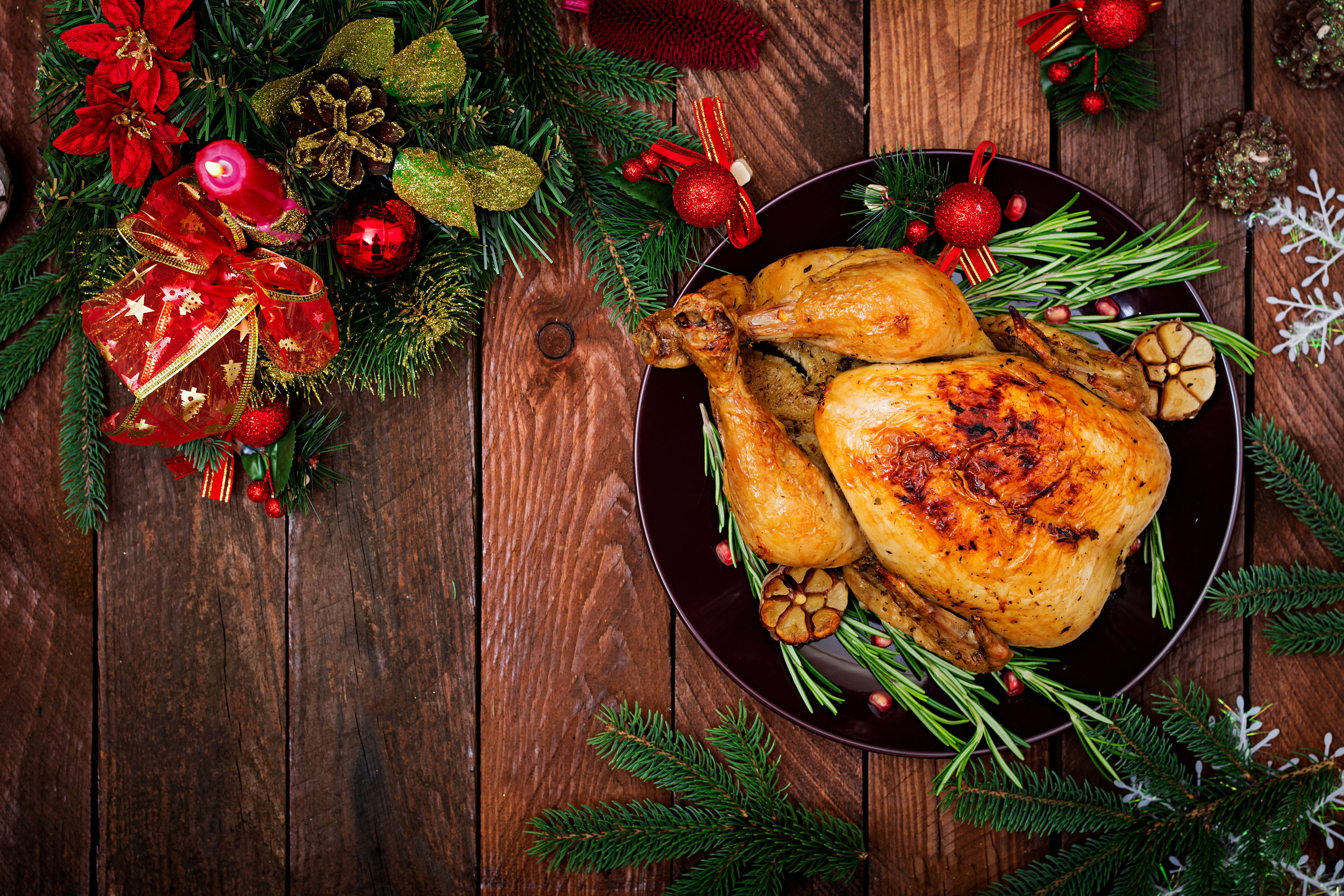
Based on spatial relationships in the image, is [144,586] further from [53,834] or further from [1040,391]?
[1040,391]

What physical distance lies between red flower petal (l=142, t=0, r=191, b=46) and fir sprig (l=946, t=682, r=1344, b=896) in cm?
158

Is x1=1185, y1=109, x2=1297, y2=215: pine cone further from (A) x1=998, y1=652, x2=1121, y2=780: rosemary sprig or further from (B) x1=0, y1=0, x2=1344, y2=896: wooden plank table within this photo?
(A) x1=998, y1=652, x2=1121, y2=780: rosemary sprig

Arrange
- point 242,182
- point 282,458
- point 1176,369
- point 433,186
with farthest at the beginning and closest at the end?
point 282,458, point 1176,369, point 433,186, point 242,182

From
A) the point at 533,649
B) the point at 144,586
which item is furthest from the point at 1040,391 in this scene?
the point at 144,586

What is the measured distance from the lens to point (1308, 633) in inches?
50.6

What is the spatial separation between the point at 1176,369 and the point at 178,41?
59.1 inches

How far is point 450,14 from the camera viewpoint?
1109 mm

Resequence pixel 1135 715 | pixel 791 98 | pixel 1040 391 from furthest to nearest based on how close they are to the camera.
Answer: pixel 791 98, pixel 1135 715, pixel 1040 391

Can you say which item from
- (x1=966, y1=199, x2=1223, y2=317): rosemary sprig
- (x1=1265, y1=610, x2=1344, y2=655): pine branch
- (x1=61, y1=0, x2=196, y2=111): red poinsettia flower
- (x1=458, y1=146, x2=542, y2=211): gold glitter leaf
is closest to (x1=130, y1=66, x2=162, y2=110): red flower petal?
(x1=61, y1=0, x2=196, y2=111): red poinsettia flower

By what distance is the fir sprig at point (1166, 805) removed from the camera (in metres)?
1.17

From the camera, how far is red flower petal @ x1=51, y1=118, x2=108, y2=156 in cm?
100

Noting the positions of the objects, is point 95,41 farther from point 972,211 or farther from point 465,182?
point 972,211

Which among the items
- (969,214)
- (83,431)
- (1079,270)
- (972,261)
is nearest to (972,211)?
(969,214)

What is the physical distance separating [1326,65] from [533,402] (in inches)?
57.2
